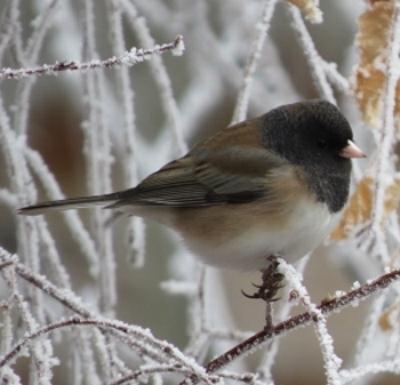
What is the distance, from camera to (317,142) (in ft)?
6.82

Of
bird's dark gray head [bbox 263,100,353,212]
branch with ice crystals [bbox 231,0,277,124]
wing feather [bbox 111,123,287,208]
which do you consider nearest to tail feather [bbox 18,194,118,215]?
wing feather [bbox 111,123,287,208]

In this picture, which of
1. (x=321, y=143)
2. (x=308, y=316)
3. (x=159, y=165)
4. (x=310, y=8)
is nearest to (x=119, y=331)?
(x=308, y=316)

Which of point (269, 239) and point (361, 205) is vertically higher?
point (269, 239)

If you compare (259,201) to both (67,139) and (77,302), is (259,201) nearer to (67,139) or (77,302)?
(77,302)

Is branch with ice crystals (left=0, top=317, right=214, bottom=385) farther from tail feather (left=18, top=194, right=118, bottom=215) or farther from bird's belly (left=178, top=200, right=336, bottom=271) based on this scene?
bird's belly (left=178, top=200, right=336, bottom=271)

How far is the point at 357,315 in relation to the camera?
4.96m

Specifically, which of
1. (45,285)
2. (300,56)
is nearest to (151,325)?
(300,56)

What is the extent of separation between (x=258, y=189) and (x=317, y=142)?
186 mm

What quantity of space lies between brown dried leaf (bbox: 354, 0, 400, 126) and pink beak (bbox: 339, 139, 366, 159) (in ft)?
1.07

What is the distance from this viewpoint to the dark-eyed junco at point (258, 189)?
1920mm

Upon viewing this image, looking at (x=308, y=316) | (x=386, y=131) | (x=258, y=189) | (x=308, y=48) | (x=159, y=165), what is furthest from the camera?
(x=159, y=165)

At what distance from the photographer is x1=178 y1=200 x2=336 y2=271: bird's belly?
1878 millimetres

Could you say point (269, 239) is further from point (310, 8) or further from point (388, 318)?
point (310, 8)

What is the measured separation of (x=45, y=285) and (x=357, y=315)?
3.95 metres
